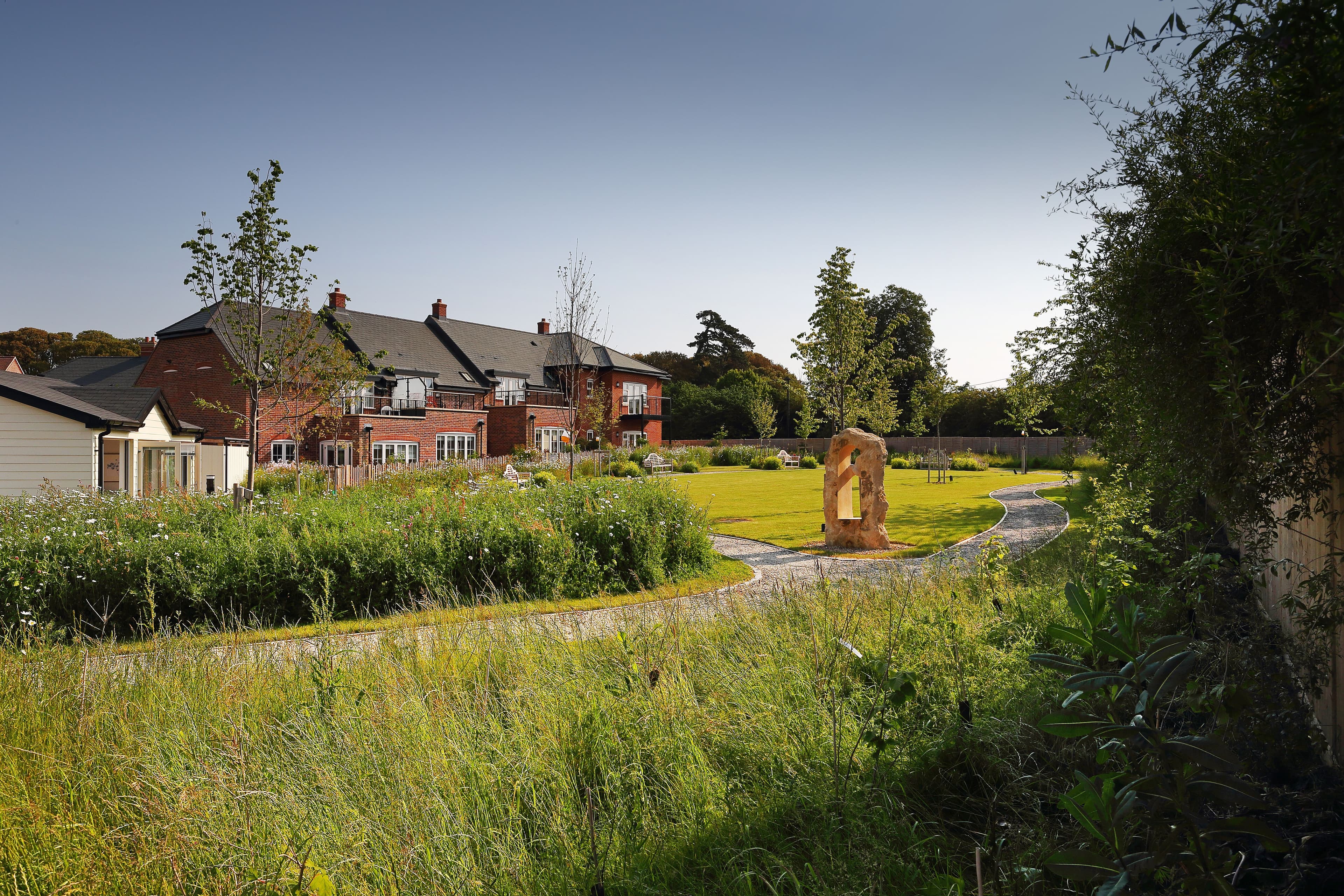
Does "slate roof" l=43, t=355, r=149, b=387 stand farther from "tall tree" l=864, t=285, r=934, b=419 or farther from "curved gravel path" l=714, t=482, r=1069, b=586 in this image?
"tall tree" l=864, t=285, r=934, b=419

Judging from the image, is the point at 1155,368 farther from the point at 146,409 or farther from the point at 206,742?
the point at 146,409

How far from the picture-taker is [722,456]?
130ft

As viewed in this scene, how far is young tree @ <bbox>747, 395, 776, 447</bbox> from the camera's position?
165ft

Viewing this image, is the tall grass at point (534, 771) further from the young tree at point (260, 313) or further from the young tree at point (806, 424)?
the young tree at point (806, 424)

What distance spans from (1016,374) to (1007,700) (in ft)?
24.3

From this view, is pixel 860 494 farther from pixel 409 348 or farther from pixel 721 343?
pixel 721 343

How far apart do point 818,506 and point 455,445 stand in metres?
24.9

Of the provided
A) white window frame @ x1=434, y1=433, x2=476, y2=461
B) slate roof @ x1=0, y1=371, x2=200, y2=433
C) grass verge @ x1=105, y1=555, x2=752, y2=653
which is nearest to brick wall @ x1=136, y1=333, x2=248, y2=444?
white window frame @ x1=434, y1=433, x2=476, y2=461

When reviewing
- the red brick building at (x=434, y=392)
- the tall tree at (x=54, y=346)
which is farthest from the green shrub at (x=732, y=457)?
the tall tree at (x=54, y=346)

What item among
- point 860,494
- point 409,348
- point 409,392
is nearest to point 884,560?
point 860,494

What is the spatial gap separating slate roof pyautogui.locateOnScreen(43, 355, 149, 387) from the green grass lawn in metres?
25.9

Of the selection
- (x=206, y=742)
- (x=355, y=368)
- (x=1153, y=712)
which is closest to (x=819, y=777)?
(x=1153, y=712)

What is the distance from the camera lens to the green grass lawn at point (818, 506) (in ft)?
43.8

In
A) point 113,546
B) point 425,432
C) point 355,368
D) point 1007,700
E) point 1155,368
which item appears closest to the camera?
point 1155,368
